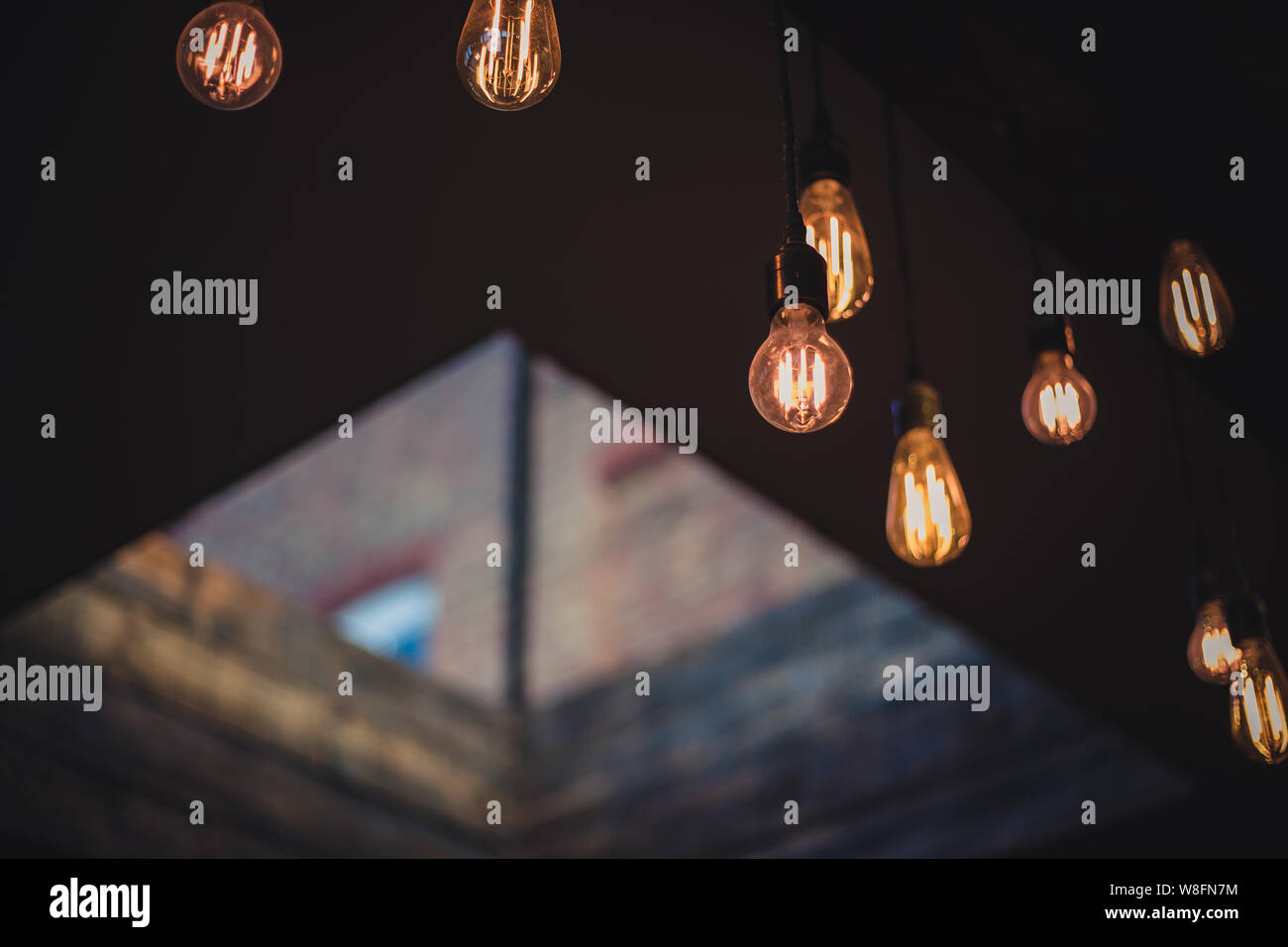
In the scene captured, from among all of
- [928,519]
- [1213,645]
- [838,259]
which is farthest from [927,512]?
[1213,645]

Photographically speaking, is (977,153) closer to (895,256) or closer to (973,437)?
(895,256)

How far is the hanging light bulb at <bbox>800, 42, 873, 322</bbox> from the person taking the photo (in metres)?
1.86

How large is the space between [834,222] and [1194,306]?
0.60m

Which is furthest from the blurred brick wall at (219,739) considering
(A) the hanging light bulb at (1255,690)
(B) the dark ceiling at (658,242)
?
(A) the hanging light bulb at (1255,690)

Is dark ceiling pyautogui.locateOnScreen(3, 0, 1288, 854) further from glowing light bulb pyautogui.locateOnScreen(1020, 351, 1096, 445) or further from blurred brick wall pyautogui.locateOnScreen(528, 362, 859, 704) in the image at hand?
blurred brick wall pyautogui.locateOnScreen(528, 362, 859, 704)

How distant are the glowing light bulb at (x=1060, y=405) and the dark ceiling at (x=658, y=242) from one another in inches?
19.3

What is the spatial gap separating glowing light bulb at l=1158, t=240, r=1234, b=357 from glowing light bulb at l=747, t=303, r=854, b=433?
2.50ft

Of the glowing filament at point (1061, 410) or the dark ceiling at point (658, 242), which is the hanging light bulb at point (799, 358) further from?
the dark ceiling at point (658, 242)

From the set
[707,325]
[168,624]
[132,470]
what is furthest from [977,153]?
[168,624]

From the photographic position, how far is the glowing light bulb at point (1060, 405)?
2.13 metres

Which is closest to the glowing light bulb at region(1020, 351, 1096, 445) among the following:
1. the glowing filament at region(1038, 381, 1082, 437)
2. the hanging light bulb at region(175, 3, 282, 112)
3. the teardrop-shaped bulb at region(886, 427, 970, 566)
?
the glowing filament at region(1038, 381, 1082, 437)

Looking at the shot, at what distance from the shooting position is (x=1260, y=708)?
2.29 m

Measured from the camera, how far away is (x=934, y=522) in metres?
1.87

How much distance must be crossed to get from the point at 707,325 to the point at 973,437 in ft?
2.48
